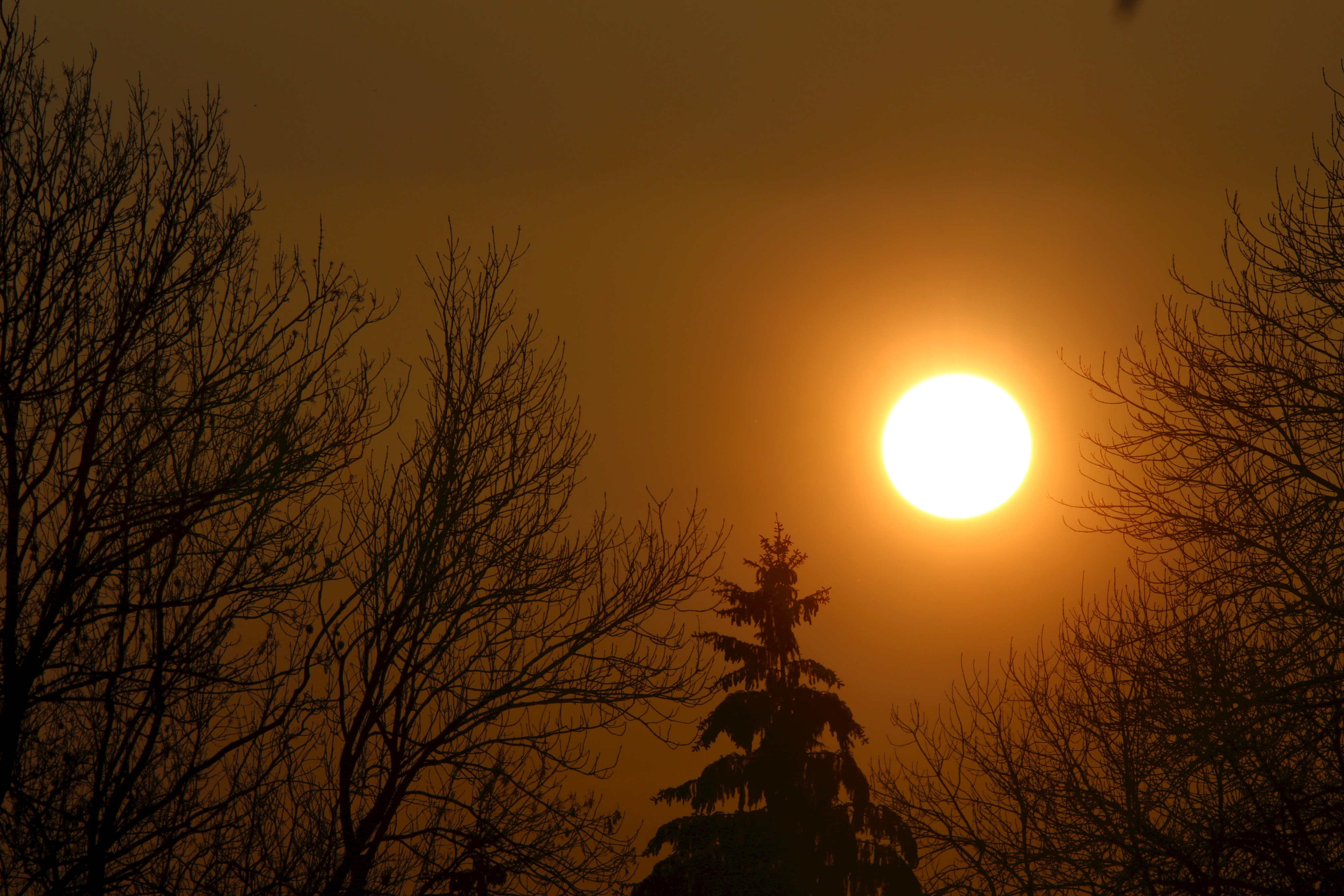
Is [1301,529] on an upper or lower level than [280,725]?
upper

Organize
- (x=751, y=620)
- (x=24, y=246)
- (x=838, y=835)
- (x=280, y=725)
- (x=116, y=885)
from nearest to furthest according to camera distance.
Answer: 1. (x=24, y=246)
2. (x=116, y=885)
3. (x=280, y=725)
4. (x=838, y=835)
5. (x=751, y=620)

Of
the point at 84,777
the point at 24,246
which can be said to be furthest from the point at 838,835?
the point at 24,246

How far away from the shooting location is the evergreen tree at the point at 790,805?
2108 cm

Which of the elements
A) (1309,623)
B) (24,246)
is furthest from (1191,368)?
(24,246)

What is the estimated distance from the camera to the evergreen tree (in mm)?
21078

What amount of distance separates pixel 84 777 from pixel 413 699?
2.91m

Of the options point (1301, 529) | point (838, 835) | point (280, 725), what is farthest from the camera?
point (838, 835)

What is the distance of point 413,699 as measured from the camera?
29.8 ft

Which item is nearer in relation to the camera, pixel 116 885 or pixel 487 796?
pixel 116 885

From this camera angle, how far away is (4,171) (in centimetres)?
664

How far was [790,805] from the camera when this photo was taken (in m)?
22.1

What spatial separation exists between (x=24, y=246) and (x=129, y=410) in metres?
1.24

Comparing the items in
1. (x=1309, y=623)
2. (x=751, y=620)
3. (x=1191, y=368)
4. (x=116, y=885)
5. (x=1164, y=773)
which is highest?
(x=751, y=620)

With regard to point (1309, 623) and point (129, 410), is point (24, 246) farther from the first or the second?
point (1309, 623)
